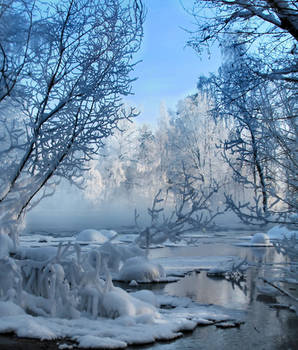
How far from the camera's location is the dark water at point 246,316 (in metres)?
4.73

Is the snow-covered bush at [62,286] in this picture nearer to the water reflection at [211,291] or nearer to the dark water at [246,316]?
the dark water at [246,316]

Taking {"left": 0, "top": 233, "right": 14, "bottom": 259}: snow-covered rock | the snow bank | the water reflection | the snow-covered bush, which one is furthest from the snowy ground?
the water reflection

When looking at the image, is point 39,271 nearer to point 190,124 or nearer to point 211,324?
point 211,324

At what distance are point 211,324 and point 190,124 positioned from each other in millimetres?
28910

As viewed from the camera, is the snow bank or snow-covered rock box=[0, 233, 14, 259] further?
snow-covered rock box=[0, 233, 14, 259]

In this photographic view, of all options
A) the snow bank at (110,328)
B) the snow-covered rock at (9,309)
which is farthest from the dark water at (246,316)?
the snow-covered rock at (9,309)

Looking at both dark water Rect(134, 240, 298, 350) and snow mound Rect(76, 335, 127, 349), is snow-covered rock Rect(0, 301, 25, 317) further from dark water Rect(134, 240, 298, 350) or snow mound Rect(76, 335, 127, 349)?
dark water Rect(134, 240, 298, 350)

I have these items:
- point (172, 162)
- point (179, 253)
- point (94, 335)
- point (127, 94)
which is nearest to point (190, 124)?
point (172, 162)

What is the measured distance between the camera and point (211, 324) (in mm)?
5516

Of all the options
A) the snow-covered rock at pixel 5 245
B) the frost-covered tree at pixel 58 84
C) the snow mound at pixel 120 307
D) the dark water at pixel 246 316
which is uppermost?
the frost-covered tree at pixel 58 84

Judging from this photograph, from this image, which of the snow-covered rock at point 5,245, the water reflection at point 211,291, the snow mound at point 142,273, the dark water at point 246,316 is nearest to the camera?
the dark water at point 246,316

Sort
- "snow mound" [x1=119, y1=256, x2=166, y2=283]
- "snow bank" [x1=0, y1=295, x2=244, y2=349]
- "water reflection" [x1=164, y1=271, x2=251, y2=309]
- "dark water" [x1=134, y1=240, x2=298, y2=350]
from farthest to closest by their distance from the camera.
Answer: "snow mound" [x1=119, y1=256, x2=166, y2=283] → "water reflection" [x1=164, y1=271, x2=251, y2=309] → "dark water" [x1=134, y1=240, x2=298, y2=350] → "snow bank" [x1=0, y1=295, x2=244, y2=349]

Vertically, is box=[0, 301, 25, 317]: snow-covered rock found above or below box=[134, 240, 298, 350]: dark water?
above

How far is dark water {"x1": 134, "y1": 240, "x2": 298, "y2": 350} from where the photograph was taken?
4.73m
